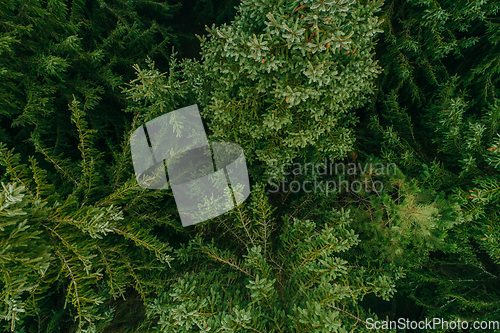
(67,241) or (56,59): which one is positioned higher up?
(56,59)

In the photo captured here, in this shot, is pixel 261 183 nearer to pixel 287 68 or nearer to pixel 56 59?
pixel 287 68

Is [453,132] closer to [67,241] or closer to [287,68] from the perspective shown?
[287,68]

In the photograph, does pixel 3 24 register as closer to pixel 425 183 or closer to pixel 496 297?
pixel 425 183

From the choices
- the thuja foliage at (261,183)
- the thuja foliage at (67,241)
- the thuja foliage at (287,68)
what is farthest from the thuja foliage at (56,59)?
the thuja foliage at (287,68)

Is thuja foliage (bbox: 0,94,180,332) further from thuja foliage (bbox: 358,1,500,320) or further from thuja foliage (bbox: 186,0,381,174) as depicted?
thuja foliage (bbox: 358,1,500,320)

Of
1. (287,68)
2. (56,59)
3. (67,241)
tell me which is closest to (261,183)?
(287,68)

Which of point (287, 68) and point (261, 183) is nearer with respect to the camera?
point (287, 68)

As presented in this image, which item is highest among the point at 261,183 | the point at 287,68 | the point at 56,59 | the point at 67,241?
the point at 56,59

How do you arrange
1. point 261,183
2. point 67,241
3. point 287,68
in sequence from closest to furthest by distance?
1. point 67,241
2. point 287,68
3. point 261,183

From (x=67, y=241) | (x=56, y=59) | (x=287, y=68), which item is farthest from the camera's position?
(x=56, y=59)

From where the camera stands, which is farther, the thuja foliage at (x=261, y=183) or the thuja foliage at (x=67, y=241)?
the thuja foliage at (x=261, y=183)

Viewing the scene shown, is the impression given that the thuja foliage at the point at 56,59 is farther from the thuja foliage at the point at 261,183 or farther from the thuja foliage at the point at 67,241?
the thuja foliage at the point at 67,241
